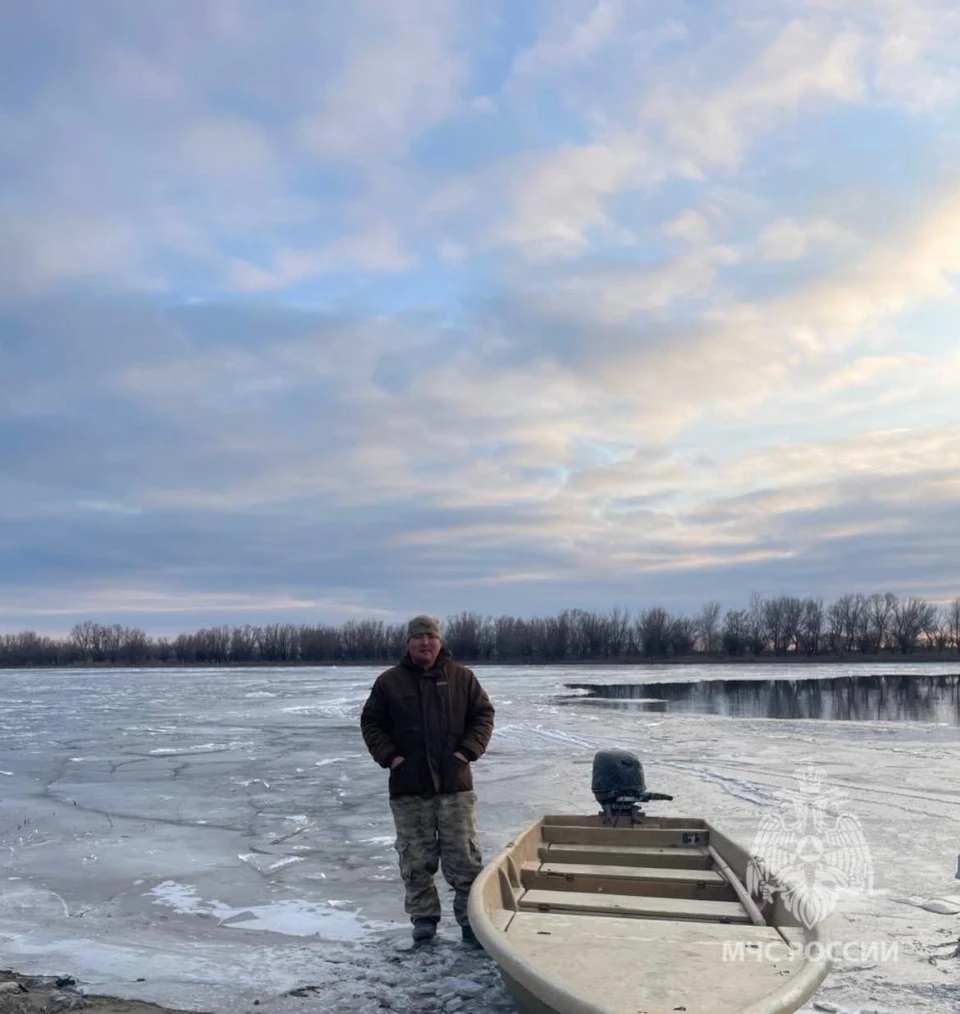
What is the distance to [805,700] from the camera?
96.8ft

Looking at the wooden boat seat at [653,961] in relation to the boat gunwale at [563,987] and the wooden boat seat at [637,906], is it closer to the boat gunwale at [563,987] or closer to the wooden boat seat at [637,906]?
the boat gunwale at [563,987]

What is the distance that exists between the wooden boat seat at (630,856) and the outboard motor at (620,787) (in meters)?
0.69

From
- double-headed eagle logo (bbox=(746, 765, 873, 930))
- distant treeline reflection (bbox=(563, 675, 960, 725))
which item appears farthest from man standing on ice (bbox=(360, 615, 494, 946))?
distant treeline reflection (bbox=(563, 675, 960, 725))

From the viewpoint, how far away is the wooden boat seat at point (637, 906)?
14.2ft

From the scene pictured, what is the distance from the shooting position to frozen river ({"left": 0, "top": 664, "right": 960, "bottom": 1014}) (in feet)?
14.7

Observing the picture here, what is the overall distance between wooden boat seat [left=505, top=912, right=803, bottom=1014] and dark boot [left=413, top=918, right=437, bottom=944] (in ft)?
3.14

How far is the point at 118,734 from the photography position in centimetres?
1816

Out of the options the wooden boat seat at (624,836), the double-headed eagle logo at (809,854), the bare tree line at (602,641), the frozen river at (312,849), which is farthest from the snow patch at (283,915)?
the bare tree line at (602,641)

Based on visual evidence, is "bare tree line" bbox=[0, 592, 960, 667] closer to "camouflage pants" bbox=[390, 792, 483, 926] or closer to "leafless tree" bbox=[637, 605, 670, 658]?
"leafless tree" bbox=[637, 605, 670, 658]

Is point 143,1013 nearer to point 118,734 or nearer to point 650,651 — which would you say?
point 118,734

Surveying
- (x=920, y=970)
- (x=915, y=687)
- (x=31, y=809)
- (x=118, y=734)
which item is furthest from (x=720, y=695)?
(x=920, y=970)

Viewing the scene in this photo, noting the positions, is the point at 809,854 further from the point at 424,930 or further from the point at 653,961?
the point at 653,961

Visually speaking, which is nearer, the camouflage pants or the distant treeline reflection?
the camouflage pants

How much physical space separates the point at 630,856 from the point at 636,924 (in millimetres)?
1558
